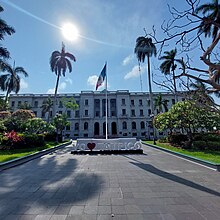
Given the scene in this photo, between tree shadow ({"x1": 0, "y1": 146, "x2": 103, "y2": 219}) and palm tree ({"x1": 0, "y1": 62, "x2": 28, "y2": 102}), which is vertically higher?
palm tree ({"x1": 0, "y1": 62, "x2": 28, "y2": 102})

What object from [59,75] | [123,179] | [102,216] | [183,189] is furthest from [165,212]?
[59,75]

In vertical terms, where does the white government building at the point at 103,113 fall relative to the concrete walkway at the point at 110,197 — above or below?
above

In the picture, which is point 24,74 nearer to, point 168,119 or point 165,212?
point 168,119

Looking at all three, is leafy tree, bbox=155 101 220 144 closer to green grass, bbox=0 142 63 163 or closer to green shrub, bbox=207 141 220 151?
green shrub, bbox=207 141 220 151

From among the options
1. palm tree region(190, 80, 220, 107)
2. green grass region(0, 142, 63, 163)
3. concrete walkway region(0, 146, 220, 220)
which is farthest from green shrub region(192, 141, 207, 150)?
green grass region(0, 142, 63, 163)

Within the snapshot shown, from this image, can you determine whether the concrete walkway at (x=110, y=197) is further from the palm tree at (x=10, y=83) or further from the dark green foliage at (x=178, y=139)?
the palm tree at (x=10, y=83)

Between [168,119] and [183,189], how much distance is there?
10.6m

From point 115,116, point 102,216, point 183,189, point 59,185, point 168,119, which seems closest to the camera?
point 102,216

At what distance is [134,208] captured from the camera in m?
3.02

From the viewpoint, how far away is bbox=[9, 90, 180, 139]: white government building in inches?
1601

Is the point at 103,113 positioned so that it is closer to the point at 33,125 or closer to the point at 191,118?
the point at 33,125

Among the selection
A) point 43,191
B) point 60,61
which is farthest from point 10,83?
point 43,191

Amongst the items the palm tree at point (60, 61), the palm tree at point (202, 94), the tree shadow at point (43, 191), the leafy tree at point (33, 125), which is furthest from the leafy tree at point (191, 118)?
the palm tree at point (60, 61)

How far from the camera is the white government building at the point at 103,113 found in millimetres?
40656
